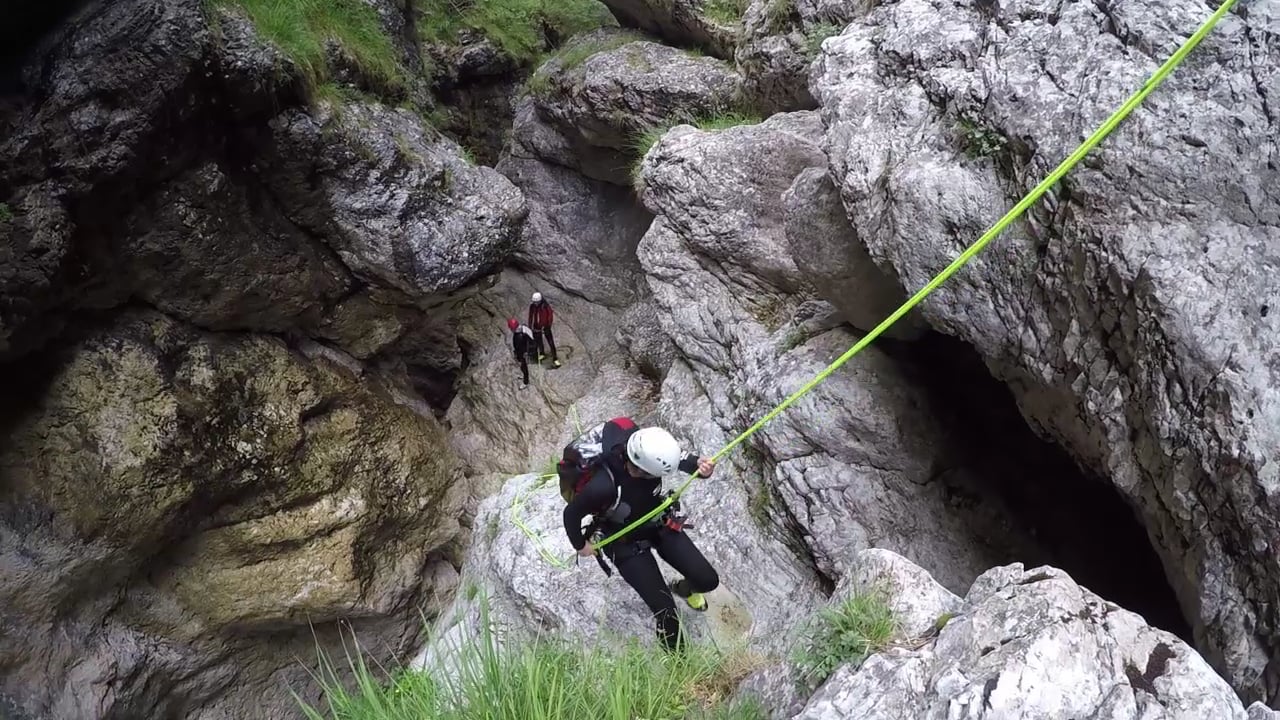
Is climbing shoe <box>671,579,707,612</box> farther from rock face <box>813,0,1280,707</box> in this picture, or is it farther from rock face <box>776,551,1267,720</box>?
rock face <box>813,0,1280,707</box>

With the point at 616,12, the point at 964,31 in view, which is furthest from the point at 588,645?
the point at 616,12

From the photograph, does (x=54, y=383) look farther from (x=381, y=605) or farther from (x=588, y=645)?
(x=588, y=645)

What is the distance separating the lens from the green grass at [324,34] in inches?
318

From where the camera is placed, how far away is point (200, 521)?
888cm

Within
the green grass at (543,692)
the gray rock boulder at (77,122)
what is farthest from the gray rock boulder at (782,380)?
the gray rock boulder at (77,122)

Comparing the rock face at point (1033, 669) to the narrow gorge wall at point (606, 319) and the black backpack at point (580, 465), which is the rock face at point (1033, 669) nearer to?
the narrow gorge wall at point (606, 319)

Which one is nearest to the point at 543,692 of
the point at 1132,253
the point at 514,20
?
the point at 1132,253

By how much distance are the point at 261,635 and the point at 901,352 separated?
8.92 metres

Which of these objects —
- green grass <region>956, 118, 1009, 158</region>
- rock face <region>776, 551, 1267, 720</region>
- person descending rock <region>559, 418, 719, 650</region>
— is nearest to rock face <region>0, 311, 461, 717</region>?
person descending rock <region>559, 418, 719, 650</region>

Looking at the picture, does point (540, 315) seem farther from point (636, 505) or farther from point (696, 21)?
point (636, 505)

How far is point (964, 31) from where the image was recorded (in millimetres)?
4285

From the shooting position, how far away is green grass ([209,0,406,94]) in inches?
318

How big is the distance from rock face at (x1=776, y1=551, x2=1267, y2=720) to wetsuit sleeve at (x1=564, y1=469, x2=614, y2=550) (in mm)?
1640

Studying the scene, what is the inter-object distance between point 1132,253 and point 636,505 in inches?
113
